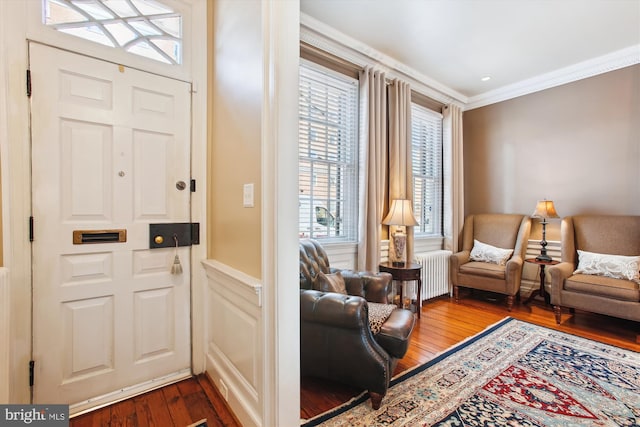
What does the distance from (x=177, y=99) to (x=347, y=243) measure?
2.01 m

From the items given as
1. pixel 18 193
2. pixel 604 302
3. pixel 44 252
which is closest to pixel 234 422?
pixel 44 252

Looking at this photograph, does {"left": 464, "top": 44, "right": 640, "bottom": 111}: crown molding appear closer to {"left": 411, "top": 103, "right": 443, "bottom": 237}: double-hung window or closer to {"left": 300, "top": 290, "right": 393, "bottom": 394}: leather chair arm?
{"left": 411, "top": 103, "right": 443, "bottom": 237}: double-hung window

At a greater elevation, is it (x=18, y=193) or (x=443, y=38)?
(x=443, y=38)

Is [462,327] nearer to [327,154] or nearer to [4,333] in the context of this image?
[327,154]

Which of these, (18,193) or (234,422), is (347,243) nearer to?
(234,422)

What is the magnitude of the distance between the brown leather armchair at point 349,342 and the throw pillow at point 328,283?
0.88 ft

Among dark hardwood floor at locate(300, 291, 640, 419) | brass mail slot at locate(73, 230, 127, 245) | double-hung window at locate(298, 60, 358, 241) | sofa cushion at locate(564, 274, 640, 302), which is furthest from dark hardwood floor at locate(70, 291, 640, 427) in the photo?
double-hung window at locate(298, 60, 358, 241)

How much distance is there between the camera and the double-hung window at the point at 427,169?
398 cm

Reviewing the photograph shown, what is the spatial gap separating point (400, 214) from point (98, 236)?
8.54 ft

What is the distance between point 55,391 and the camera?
5.10ft

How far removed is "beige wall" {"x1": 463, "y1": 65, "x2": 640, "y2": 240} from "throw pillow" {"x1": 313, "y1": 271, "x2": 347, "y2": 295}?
3189mm

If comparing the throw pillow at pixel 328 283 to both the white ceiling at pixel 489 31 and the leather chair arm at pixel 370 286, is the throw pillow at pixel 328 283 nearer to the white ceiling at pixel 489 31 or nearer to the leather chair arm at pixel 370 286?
the leather chair arm at pixel 370 286

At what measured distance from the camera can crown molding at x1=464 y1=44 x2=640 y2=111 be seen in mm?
3134

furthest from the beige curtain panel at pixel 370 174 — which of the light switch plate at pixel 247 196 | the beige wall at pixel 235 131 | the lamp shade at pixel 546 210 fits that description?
the lamp shade at pixel 546 210
